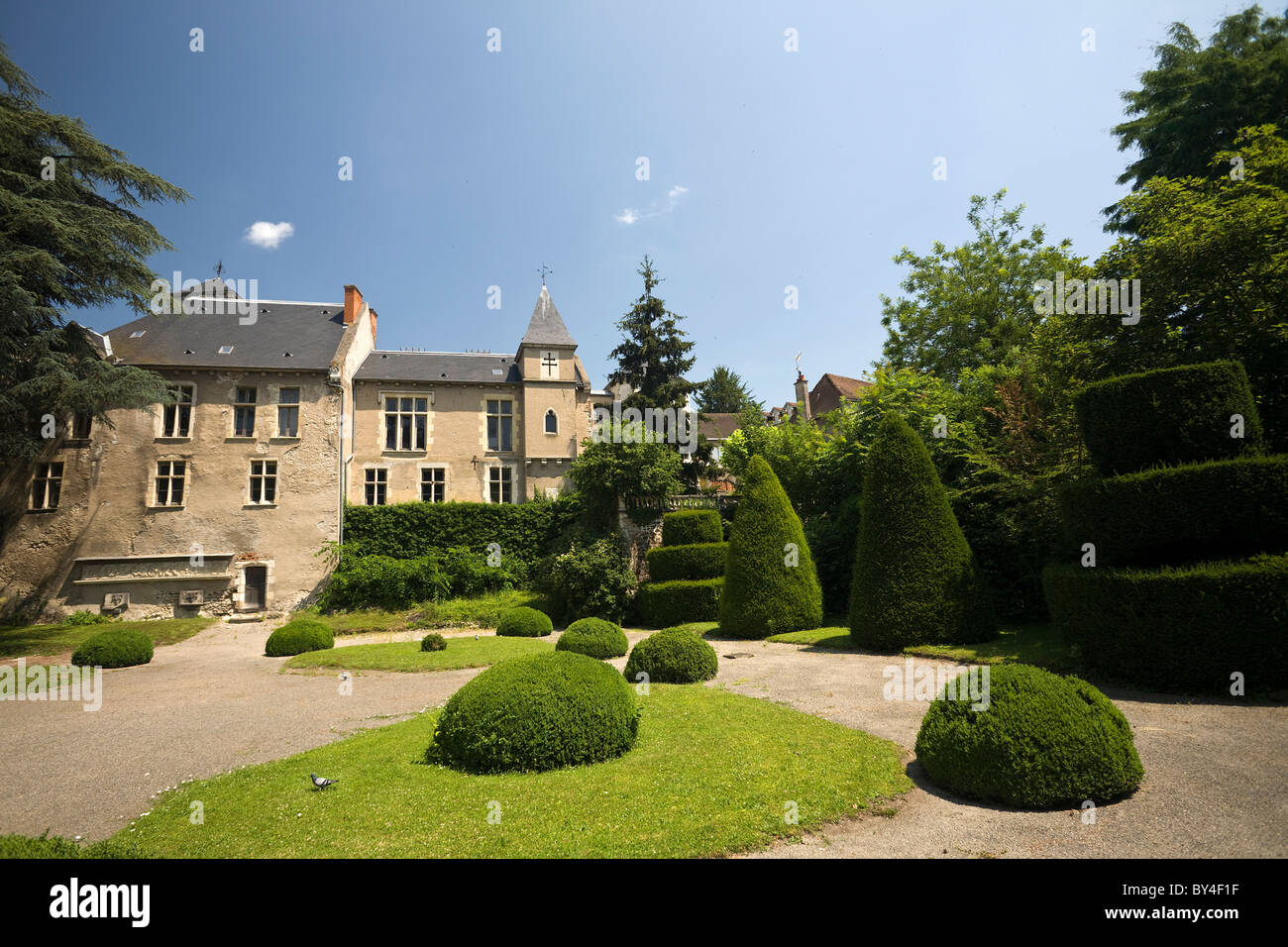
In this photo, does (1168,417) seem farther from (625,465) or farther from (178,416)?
(178,416)

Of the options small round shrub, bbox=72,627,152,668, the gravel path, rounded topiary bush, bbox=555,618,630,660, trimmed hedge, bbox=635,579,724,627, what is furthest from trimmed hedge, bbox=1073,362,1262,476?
small round shrub, bbox=72,627,152,668

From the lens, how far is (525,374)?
30.9m

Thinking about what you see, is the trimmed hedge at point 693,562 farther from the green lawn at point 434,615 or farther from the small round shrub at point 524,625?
the green lawn at point 434,615

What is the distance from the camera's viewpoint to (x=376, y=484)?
29.2 m

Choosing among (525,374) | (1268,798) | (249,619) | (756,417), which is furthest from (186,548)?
(1268,798)

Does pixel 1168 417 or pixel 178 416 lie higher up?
pixel 178 416

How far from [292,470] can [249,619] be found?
21.4 feet

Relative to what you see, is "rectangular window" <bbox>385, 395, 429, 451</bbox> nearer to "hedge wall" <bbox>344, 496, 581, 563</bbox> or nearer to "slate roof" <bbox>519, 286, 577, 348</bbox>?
"hedge wall" <bbox>344, 496, 581, 563</bbox>

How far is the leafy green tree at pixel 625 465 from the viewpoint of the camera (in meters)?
23.1

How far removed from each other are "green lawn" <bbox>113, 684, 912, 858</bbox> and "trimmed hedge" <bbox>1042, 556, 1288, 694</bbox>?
4.75 metres

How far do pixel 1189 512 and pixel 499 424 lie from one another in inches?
1080

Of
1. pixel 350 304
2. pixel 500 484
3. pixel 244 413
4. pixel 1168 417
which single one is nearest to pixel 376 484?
pixel 500 484

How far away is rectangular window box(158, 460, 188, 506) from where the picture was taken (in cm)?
2572
